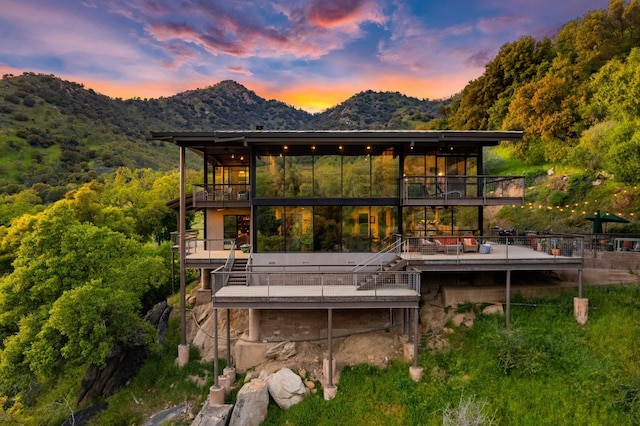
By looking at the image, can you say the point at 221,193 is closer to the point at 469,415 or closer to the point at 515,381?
the point at 469,415

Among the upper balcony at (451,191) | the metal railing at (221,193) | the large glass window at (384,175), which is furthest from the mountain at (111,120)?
the upper balcony at (451,191)

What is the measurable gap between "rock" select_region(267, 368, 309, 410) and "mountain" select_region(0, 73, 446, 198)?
45.3 metres

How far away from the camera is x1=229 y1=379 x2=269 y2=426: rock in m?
9.97

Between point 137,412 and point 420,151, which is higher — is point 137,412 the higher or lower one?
the lower one

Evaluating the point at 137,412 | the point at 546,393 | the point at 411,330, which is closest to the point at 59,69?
the point at 137,412

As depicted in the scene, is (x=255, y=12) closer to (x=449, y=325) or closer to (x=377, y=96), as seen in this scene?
(x=449, y=325)

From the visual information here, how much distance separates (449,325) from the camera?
1217 centimetres

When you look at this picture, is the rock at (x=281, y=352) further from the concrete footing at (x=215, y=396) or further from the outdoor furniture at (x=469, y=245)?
the outdoor furniture at (x=469, y=245)

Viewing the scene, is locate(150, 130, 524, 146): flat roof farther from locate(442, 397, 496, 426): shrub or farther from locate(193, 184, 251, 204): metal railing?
locate(442, 397, 496, 426): shrub

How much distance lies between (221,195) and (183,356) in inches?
289

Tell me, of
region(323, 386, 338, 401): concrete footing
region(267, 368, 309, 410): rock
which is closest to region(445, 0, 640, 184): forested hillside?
Answer: region(323, 386, 338, 401): concrete footing

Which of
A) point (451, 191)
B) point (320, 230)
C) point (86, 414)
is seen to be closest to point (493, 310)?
point (451, 191)

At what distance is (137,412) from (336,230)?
34.1 feet

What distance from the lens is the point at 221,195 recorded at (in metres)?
15.6
